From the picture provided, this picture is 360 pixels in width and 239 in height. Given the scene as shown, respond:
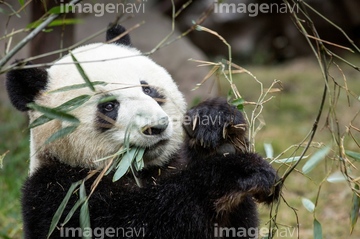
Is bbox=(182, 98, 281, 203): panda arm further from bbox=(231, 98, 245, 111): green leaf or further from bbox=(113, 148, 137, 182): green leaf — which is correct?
bbox=(113, 148, 137, 182): green leaf

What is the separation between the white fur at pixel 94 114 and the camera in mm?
3520

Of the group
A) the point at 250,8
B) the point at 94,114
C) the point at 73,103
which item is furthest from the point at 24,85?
the point at 250,8

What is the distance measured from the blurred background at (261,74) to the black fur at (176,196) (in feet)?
1.06

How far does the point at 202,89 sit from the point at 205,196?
591cm

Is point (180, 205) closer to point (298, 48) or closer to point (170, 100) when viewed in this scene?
point (170, 100)

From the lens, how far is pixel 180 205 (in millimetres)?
3229

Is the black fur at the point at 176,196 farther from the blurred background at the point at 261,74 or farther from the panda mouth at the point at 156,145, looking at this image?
the blurred background at the point at 261,74

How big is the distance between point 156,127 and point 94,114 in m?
0.49

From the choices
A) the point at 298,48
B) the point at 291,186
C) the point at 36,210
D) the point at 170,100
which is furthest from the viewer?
the point at 298,48

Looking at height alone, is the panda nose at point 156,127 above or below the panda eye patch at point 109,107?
below

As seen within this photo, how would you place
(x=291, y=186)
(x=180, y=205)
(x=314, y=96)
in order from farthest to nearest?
1. (x=314, y=96)
2. (x=291, y=186)
3. (x=180, y=205)

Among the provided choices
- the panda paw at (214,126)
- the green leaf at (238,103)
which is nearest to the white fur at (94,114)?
the panda paw at (214,126)

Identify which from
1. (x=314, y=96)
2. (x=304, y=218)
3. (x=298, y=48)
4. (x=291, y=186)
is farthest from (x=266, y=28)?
(x=304, y=218)

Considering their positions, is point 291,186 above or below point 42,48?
below
